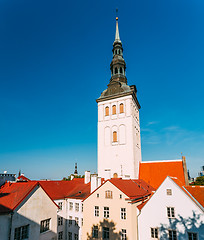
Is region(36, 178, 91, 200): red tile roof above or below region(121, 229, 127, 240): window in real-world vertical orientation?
above

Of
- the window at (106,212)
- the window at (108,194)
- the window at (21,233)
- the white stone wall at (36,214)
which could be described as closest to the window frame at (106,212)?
the window at (106,212)

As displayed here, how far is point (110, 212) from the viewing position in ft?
77.5

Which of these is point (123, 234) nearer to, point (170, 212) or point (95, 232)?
point (95, 232)

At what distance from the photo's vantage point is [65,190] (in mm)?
31672

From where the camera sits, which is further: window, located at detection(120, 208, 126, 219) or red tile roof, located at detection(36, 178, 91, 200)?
red tile roof, located at detection(36, 178, 91, 200)

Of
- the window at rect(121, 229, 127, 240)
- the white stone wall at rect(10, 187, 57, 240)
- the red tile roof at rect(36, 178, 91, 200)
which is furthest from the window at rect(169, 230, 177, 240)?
the red tile roof at rect(36, 178, 91, 200)

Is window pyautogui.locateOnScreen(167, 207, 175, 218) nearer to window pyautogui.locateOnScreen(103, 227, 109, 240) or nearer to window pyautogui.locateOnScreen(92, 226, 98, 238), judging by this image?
window pyautogui.locateOnScreen(103, 227, 109, 240)

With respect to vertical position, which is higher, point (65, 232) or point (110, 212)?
point (110, 212)

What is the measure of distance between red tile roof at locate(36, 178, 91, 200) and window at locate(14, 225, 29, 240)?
12.7 m

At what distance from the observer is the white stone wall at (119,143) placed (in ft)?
120

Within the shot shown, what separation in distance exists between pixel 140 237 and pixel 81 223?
9567 millimetres

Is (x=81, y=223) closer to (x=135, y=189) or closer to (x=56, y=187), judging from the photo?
(x=56, y=187)

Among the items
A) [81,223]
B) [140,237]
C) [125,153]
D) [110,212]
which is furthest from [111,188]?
[125,153]

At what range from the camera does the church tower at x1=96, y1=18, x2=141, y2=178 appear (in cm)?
3706
